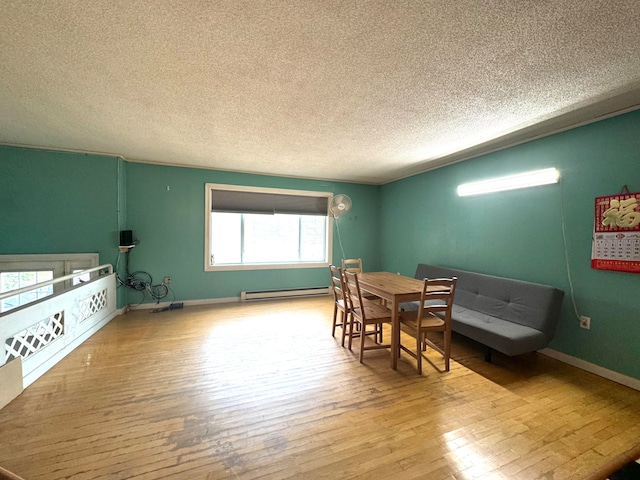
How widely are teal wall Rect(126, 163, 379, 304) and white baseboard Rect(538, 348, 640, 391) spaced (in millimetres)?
Answer: 3928

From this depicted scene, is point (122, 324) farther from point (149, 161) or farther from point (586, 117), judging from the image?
point (586, 117)

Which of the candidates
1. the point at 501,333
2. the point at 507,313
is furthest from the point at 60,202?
the point at 507,313

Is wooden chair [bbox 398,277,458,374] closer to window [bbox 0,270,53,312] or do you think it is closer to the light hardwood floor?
the light hardwood floor

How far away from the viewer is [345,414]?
1.87m

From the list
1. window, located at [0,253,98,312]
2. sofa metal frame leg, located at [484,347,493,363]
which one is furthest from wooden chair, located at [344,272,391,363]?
window, located at [0,253,98,312]

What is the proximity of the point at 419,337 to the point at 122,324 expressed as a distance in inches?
156

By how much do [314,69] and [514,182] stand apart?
2698 mm

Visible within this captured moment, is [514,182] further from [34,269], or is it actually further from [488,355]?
[34,269]

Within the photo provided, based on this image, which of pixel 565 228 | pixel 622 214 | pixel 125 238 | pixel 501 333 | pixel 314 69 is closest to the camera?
pixel 314 69

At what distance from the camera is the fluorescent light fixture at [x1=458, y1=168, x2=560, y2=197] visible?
2.70 meters

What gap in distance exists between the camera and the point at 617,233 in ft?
7.45

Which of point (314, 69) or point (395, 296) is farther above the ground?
point (314, 69)

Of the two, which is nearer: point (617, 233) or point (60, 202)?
point (617, 233)

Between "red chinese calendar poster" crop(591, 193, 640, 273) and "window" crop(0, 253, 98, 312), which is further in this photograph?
"window" crop(0, 253, 98, 312)
